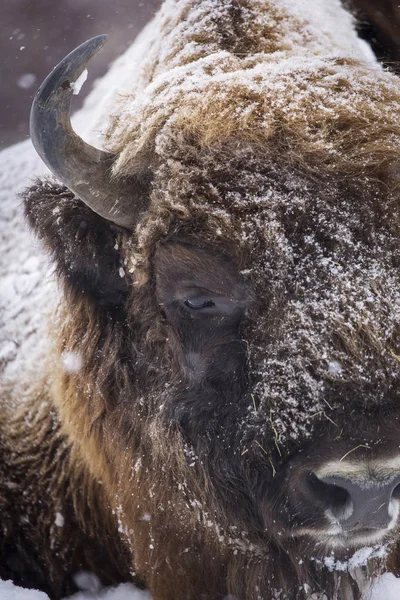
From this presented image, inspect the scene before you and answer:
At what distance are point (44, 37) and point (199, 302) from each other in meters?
10.1

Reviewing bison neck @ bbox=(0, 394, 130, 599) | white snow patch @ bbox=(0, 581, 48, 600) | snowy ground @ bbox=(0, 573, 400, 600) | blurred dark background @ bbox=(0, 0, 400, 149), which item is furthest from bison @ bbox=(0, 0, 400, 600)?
blurred dark background @ bbox=(0, 0, 400, 149)

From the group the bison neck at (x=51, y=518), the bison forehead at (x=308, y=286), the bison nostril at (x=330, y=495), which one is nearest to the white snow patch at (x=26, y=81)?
the bison neck at (x=51, y=518)

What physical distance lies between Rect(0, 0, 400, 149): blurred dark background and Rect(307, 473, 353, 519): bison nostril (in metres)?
7.17

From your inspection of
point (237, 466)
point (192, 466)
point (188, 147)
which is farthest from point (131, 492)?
point (188, 147)

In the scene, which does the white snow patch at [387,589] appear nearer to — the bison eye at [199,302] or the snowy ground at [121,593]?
the snowy ground at [121,593]

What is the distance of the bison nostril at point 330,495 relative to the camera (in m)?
2.23

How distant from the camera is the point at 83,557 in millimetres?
3641

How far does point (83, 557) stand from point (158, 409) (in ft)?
4.68

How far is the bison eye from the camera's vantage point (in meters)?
2.46

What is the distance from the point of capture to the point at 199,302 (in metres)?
2.47

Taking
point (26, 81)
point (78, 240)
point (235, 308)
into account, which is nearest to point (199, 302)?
point (235, 308)

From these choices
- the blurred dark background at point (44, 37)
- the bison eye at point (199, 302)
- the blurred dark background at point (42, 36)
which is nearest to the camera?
the bison eye at point (199, 302)

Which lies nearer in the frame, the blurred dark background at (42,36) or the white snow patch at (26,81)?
the blurred dark background at (42,36)

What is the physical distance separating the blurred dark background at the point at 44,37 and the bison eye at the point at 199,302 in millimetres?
6597
